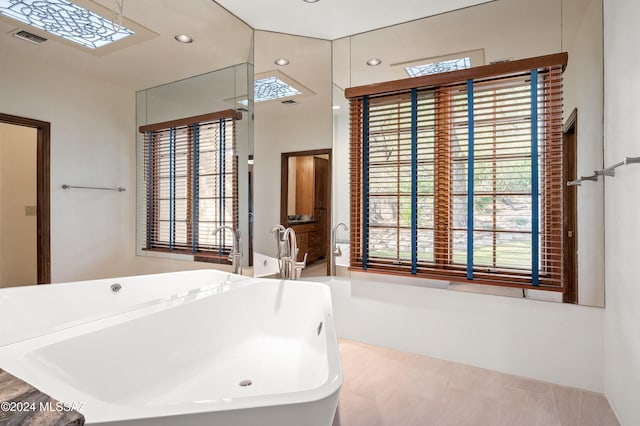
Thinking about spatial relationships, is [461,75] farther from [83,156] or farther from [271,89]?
[83,156]

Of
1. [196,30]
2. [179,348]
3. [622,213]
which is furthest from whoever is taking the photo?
[196,30]

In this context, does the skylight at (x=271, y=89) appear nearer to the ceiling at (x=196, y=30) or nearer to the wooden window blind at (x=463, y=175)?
the ceiling at (x=196, y=30)

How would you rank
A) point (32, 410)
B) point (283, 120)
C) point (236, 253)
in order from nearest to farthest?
point (32, 410), point (236, 253), point (283, 120)

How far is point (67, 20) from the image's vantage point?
1.37m

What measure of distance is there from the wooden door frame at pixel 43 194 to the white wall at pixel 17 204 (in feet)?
0.06

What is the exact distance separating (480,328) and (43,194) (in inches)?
105

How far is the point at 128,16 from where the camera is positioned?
1.58 metres

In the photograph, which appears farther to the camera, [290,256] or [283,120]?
[283,120]

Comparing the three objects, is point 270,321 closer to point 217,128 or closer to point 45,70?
point 217,128

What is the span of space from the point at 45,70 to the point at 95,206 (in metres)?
0.54

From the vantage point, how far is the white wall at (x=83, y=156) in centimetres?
126

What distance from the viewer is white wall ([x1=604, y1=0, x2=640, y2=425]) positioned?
1655mm

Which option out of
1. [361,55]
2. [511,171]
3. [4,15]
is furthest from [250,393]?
[361,55]

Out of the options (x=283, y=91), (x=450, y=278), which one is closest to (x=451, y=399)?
(x=450, y=278)
